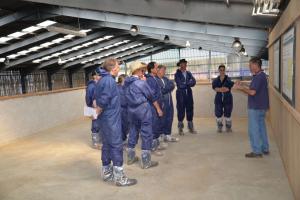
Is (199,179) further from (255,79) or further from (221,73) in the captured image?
(221,73)

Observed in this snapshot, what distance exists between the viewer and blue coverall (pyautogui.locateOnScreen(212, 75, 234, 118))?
231 inches

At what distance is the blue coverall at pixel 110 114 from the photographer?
3264 millimetres

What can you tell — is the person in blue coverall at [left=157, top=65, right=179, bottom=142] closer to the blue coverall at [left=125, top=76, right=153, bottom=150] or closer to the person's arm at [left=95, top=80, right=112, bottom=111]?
the blue coverall at [left=125, top=76, right=153, bottom=150]

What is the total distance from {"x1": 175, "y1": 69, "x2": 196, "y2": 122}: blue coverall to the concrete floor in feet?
1.85

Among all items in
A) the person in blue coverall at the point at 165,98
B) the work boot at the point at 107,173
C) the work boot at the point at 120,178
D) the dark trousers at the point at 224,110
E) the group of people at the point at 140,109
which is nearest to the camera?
the group of people at the point at 140,109

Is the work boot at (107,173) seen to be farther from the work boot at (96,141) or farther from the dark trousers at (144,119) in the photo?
the work boot at (96,141)

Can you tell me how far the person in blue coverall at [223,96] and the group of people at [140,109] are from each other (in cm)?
2

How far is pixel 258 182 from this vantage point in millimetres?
3350

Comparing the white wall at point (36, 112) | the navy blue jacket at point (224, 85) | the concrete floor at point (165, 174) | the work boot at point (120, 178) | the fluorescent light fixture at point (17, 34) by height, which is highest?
the fluorescent light fixture at point (17, 34)

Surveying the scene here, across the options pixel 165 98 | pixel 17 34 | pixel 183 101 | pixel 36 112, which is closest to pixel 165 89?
pixel 165 98

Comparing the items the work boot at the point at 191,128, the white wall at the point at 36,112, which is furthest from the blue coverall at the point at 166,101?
the white wall at the point at 36,112

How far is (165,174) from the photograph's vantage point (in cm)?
377

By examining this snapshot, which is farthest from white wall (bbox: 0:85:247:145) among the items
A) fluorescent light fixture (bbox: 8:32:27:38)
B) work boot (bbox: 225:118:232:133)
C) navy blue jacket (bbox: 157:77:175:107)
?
fluorescent light fixture (bbox: 8:32:27:38)

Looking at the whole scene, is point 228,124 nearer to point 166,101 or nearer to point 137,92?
point 166,101
